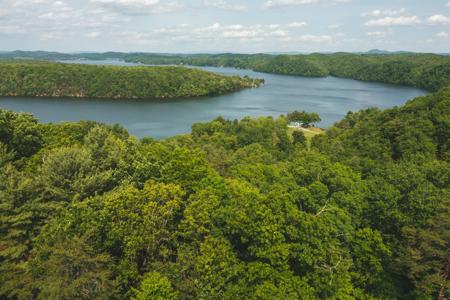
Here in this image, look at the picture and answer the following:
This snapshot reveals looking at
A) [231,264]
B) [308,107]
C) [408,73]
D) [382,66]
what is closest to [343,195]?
[231,264]

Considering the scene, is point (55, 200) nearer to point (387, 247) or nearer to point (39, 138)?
point (39, 138)

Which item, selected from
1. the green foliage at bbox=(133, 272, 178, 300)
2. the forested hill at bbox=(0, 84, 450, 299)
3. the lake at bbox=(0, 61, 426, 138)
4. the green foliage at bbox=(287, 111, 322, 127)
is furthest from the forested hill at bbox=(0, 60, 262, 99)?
the green foliage at bbox=(133, 272, 178, 300)

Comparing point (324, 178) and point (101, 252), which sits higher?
point (324, 178)

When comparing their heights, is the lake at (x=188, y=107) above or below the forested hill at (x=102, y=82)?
below

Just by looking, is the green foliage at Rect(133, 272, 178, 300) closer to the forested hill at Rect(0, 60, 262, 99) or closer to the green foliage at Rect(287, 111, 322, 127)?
the green foliage at Rect(287, 111, 322, 127)

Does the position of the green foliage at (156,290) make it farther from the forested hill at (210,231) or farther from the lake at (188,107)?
the lake at (188,107)

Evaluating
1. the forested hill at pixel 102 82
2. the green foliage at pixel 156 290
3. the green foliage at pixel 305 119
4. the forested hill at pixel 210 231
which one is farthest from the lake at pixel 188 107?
the green foliage at pixel 156 290
